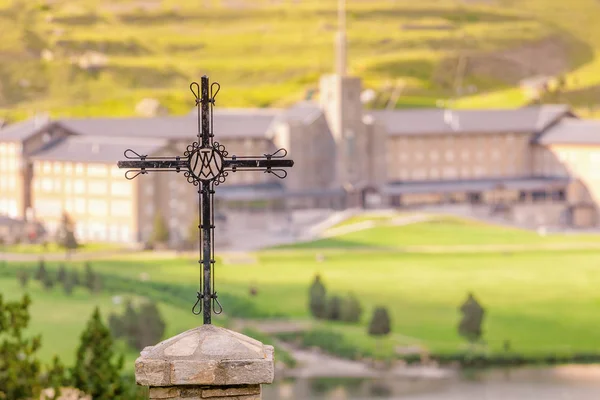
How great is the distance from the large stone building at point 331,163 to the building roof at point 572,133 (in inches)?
2.9

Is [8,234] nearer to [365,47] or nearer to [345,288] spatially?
[345,288]

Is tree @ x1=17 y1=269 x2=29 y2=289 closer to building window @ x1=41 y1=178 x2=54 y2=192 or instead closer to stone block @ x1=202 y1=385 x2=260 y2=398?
building window @ x1=41 y1=178 x2=54 y2=192

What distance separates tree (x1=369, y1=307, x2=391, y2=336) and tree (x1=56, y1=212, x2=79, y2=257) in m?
18.4

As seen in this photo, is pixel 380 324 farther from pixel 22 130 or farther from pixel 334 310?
pixel 22 130

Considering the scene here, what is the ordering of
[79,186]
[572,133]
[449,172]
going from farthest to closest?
[449,172] < [572,133] < [79,186]

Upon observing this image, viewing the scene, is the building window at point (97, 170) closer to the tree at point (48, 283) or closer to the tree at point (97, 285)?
the tree at point (97, 285)

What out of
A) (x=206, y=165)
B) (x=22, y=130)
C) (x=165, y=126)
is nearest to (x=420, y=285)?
(x=165, y=126)

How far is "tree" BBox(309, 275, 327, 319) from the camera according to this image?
50787mm

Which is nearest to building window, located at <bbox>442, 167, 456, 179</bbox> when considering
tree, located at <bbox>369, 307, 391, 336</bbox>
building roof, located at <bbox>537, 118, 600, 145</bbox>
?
building roof, located at <bbox>537, 118, 600, 145</bbox>

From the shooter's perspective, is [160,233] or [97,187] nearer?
[160,233]

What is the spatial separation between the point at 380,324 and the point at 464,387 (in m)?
6.89

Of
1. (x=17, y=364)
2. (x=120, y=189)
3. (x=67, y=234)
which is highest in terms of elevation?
(x=120, y=189)

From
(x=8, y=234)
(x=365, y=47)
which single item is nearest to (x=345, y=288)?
(x=8, y=234)

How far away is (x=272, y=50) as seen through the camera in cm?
11594
